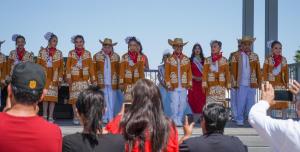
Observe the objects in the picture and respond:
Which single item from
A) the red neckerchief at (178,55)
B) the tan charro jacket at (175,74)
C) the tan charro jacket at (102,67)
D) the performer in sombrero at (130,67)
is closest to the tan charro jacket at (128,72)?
the performer in sombrero at (130,67)

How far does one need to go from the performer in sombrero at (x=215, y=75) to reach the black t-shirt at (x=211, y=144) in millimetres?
6480

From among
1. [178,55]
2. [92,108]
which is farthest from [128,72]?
[92,108]

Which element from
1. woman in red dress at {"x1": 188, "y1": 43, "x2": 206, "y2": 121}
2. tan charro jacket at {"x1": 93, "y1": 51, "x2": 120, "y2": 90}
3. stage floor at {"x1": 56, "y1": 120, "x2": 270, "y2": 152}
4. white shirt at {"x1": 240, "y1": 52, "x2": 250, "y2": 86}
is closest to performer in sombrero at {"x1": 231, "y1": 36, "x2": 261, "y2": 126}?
white shirt at {"x1": 240, "y1": 52, "x2": 250, "y2": 86}

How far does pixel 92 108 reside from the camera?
130 inches

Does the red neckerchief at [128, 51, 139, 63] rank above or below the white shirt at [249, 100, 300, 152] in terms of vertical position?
above

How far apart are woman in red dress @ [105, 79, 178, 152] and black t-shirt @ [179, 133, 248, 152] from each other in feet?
0.65

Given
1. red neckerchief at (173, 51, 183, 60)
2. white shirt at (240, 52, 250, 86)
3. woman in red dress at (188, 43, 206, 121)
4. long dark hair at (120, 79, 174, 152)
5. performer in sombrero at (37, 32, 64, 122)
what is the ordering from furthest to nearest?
woman in red dress at (188, 43, 206, 121) → white shirt at (240, 52, 250, 86) → red neckerchief at (173, 51, 183, 60) → performer in sombrero at (37, 32, 64, 122) → long dark hair at (120, 79, 174, 152)

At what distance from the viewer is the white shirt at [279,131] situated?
2939 mm

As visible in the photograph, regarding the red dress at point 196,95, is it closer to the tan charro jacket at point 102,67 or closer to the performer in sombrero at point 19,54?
the tan charro jacket at point 102,67

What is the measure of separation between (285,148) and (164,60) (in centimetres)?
812

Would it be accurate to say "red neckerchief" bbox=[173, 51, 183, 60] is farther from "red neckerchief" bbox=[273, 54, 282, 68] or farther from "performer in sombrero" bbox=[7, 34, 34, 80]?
"performer in sombrero" bbox=[7, 34, 34, 80]

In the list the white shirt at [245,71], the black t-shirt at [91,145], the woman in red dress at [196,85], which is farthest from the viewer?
the woman in red dress at [196,85]

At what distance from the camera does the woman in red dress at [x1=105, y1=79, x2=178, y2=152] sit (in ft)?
11.2

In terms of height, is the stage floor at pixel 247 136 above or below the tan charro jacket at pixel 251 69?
below
